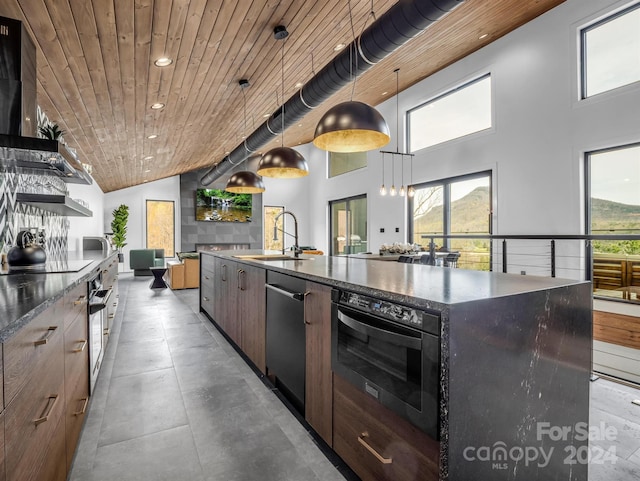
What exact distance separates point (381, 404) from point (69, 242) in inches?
215

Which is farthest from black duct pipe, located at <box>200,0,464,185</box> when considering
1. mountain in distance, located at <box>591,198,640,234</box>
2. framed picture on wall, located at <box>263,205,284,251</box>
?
framed picture on wall, located at <box>263,205,284,251</box>

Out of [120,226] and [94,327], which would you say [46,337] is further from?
[120,226]

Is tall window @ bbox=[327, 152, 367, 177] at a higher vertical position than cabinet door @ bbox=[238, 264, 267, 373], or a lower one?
higher

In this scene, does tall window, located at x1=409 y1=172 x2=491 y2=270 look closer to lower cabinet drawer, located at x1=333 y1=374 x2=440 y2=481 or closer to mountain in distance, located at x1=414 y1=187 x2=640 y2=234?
mountain in distance, located at x1=414 y1=187 x2=640 y2=234

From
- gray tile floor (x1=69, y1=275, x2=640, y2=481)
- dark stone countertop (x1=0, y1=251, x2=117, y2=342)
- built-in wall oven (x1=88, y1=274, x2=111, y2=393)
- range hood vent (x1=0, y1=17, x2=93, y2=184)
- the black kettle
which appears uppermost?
range hood vent (x1=0, y1=17, x2=93, y2=184)

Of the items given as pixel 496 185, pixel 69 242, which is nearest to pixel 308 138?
pixel 496 185

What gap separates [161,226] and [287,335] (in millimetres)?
10571

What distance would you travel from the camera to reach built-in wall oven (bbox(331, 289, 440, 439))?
1111 millimetres

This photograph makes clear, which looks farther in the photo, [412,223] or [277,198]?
[277,198]

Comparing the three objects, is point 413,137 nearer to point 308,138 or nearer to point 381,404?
point 308,138

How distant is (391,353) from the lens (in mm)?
1304

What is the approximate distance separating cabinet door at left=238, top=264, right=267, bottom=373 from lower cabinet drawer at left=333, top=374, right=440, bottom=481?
1131 mm

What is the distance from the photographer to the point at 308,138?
10945 mm

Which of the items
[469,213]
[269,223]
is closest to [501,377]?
[469,213]
